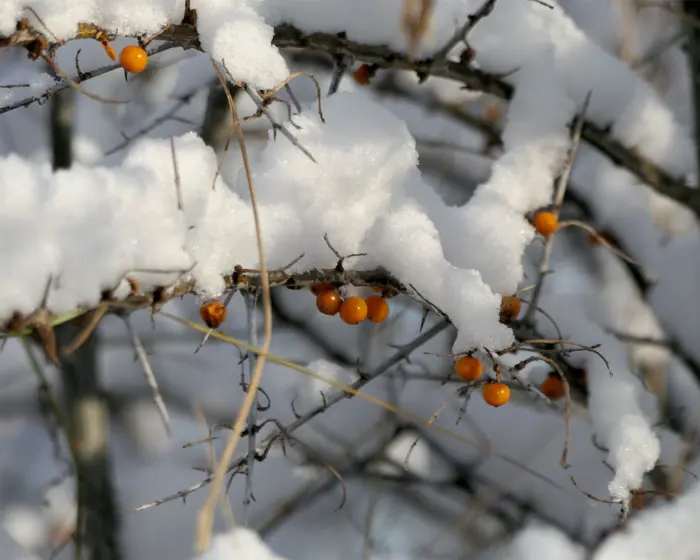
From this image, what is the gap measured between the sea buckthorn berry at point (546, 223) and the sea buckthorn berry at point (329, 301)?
44 cm

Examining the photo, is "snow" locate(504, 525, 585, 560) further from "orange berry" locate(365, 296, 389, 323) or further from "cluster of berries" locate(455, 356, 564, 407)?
"orange berry" locate(365, 296, 389, 323)

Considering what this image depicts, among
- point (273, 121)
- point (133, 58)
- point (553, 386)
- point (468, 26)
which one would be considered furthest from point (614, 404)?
point (133, 58)

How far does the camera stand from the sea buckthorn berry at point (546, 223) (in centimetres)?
134

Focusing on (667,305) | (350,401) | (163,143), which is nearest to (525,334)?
(163,143)

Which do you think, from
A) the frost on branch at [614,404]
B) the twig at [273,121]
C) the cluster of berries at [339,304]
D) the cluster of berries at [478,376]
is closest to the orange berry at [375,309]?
the cluster of berries at [339,304]

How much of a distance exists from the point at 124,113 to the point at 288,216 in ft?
5.39

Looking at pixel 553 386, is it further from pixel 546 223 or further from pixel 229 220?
pixel 229 220

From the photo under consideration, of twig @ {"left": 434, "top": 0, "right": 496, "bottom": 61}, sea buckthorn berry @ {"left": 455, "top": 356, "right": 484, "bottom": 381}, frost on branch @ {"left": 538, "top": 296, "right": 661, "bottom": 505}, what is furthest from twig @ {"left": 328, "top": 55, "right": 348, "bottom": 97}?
frost on branch @ {"left": 538, "top": 296, "right": 661, "bottom": 505}

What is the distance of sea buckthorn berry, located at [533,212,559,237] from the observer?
1.34 metres

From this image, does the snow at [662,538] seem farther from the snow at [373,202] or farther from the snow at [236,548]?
the snow at [236,548]

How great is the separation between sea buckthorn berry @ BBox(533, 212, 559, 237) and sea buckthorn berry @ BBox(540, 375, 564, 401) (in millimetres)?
295

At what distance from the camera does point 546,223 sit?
4.39ft

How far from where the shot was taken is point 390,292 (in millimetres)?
1188

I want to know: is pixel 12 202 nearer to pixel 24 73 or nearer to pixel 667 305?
pixel 24 73
